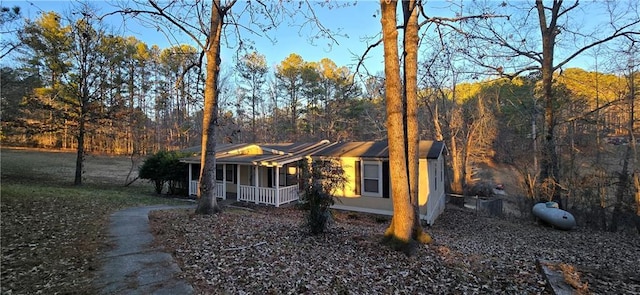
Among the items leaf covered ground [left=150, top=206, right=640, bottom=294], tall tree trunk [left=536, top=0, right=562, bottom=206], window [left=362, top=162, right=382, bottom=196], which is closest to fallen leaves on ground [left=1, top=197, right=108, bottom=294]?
leaf covered ground [left=150, top=206, right=640, bottom=294]

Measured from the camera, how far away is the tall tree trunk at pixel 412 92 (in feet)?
21.0

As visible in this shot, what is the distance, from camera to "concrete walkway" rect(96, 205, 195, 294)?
12.3ft

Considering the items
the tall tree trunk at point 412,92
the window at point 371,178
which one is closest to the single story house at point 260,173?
the window at point 371,178

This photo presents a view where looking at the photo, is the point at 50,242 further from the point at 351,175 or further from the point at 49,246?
the point at 351,175

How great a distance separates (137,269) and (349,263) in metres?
3.05

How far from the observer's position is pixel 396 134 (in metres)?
5.65

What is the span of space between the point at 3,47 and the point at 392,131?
14552 millimetres

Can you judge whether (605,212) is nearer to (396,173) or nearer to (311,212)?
(396,173)

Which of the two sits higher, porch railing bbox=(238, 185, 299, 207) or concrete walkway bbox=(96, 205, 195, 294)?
concrete walkway bbox=(96, 205, 195, 294)

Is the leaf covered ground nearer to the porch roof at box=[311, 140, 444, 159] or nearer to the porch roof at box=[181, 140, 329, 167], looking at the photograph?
the porch roof at box=[311, 140, 444, 159]

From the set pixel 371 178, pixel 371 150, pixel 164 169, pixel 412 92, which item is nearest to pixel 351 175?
pixel 371 178

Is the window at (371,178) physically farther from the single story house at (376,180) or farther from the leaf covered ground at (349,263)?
the leaf covered ground at (349,263)

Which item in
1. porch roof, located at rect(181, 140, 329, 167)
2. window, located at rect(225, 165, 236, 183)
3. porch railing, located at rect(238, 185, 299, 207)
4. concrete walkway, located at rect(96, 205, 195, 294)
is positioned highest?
porch roof, located at rect(181, 140, 329, 167)

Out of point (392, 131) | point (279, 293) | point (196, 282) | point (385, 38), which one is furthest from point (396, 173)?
point (196, 282)
